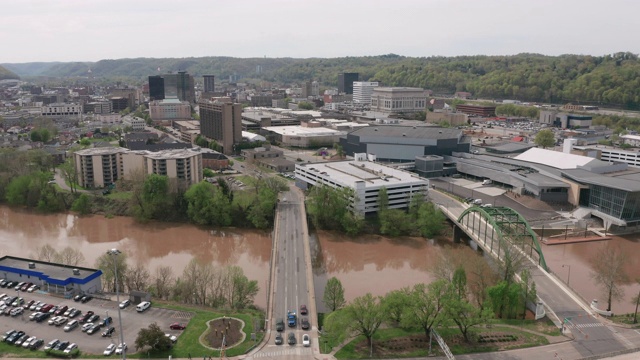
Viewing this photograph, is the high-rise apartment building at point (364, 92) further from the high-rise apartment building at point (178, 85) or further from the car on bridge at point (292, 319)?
the car on bridge at point (292, 319)

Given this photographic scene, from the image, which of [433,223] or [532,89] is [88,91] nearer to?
[532,89]

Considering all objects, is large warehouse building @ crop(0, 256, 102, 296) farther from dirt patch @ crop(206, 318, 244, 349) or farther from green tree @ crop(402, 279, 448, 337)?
green tree @ crop(402, 279, 448, 337)

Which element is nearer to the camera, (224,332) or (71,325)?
(224,332)

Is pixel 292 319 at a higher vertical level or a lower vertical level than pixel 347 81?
lower

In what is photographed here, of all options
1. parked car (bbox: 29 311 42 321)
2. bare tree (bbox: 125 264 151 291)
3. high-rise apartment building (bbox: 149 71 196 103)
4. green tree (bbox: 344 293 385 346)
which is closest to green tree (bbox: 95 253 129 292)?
bare tree (bbox: 125 264 151 291)

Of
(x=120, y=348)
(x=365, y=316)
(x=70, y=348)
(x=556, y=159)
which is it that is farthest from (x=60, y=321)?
(x=556, y=159)

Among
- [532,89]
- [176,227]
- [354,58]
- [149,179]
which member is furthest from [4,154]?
[354,58]

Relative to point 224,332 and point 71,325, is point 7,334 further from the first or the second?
point 224,332
